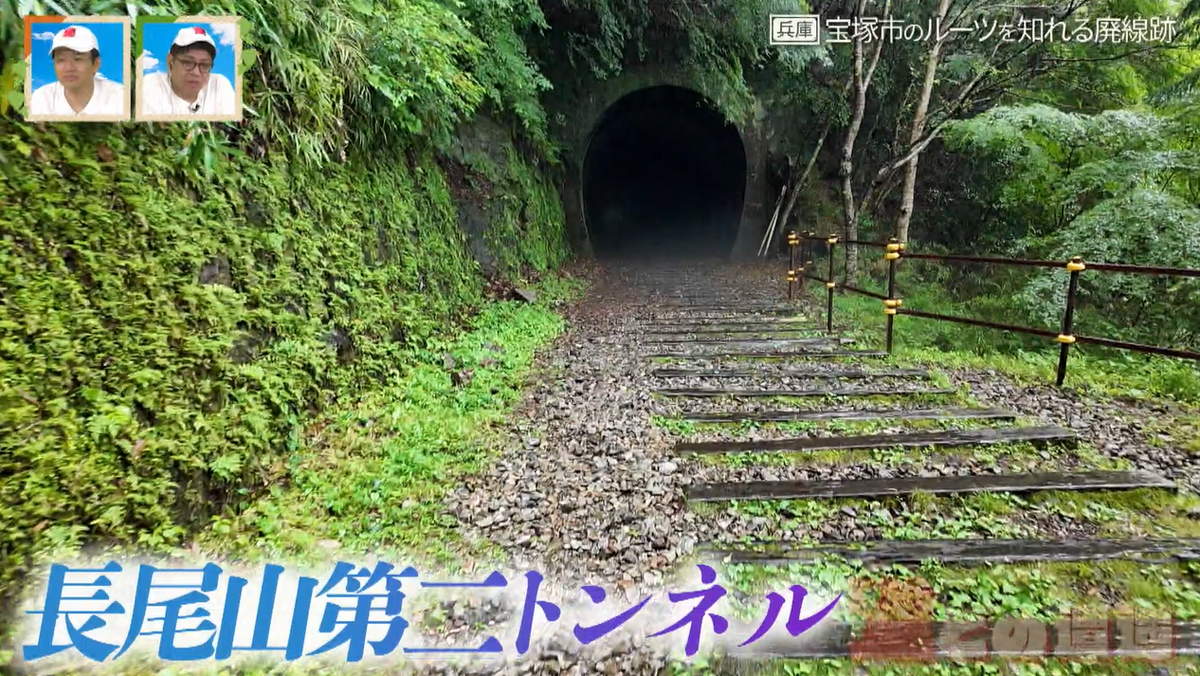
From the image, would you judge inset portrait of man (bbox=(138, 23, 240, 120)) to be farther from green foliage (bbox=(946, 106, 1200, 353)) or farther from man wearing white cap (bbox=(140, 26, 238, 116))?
green foliage (bbox=(946, 106, 1200, 353))

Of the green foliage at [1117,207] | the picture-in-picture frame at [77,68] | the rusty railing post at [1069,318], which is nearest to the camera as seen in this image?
the picture-in-picture frame at [77,68]

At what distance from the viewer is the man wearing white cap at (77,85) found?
7.52 ft

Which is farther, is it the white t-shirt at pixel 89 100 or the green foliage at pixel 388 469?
the green foliage at pixel 388 469

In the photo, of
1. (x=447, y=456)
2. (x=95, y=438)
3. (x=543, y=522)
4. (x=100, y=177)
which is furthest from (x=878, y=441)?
(x=100, y=177)

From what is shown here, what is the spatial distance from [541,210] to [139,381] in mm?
8617

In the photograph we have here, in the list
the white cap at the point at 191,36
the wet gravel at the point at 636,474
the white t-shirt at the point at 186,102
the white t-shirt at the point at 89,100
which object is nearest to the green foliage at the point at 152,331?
the white t-shirt at the point at 89,100

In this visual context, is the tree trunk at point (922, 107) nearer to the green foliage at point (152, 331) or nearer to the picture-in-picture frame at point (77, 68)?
the green foliage at point (152, 331)

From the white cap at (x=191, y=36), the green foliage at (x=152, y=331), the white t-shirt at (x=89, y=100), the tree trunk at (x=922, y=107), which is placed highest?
the tree trunk at (x=922, y=107)

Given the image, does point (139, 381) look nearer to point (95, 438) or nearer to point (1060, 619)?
point (95, 438)

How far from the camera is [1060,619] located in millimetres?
2217

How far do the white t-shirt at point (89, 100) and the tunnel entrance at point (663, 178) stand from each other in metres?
11.2

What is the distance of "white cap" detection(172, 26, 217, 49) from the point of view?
2.53 m

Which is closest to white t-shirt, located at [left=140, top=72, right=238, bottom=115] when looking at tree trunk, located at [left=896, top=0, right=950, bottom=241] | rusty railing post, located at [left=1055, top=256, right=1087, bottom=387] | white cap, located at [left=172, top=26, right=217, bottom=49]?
white cap, located at [left=172, top=26, right=217, bottom=49]

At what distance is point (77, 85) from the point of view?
238cm
